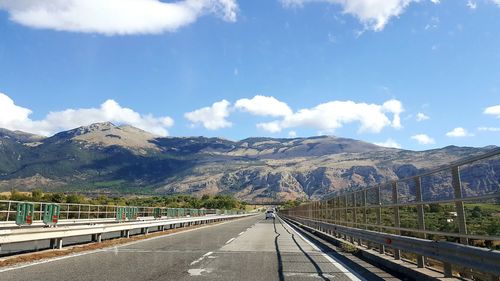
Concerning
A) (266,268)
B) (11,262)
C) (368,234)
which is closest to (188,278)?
(266,268)

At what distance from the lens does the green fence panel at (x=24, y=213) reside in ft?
77.5

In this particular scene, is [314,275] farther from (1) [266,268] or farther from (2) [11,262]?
(2) [11,262]

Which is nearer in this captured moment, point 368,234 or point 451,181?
point 451,181

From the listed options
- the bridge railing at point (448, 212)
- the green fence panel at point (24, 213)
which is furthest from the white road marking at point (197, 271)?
the green fence panel at point (24, 213)

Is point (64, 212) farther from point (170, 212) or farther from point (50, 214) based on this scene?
point (170, 212)

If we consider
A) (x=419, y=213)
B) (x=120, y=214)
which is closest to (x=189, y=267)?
(x=419, y=213)

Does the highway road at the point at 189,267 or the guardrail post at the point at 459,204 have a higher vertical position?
the guardrail post at the point at 459,204

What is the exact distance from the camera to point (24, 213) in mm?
24156

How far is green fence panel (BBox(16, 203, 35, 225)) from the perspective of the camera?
23.6 m

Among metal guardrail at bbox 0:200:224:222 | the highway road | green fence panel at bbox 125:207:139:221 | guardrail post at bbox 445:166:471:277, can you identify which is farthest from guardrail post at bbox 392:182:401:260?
green fence panel at bbox 125:207:139:221

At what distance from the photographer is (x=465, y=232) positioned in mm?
7016

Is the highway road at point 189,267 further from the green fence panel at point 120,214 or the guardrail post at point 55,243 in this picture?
the green fence panel at point 120,214

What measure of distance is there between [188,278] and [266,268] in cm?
231

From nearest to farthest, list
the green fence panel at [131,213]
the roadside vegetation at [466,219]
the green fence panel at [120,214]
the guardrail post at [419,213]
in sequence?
the roadside vegetation at [466,219]
the guardrail post at [419,213]
the green fence panel at [120,214]
the green fence panel at [131,213]
